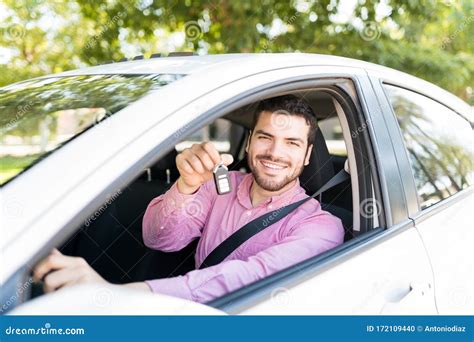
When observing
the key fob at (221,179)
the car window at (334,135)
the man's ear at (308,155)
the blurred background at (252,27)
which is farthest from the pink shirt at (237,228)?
the blurred background at (252,27)

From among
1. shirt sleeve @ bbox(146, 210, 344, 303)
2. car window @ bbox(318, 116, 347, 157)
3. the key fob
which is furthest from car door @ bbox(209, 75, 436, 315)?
car window @ bbox(318, 116, 347, 157)

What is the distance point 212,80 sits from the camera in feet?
4.86

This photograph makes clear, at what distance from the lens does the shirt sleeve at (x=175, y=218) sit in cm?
213

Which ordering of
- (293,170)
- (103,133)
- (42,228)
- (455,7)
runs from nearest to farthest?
(42,228) → (103,133) → (293,170) → (455,7)

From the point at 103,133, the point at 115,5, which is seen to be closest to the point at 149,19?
the point at 115,5

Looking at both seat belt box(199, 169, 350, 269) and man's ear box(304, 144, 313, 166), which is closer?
seat belt box(199, 169, 350, 269)

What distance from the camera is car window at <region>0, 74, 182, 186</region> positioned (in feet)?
4.74

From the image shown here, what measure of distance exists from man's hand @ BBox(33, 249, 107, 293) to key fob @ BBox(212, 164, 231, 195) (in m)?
0.58

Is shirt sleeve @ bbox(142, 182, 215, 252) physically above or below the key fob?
below

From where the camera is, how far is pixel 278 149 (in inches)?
83.4

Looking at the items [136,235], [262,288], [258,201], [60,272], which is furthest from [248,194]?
[60,272]

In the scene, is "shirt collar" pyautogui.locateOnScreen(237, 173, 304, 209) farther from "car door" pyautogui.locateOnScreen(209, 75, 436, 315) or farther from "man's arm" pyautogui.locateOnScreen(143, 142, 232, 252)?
"car door" pyautogui.locateOnScreen(209, 75, 436, 315)

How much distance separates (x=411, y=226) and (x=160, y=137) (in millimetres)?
1079
